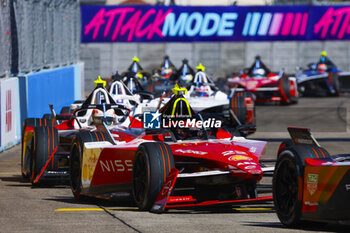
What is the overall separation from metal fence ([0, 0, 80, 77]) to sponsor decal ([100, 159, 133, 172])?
847cm

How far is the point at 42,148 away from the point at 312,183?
18.6 ft

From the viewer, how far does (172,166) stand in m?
→ 9.69

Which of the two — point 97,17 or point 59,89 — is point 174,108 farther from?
point 97,17

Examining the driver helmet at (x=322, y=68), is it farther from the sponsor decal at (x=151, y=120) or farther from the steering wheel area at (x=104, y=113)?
the sponsor decal at (x=151, y=120)

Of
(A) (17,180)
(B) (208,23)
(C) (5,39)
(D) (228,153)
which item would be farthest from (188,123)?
(B) (208,23)

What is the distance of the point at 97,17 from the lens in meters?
42.3

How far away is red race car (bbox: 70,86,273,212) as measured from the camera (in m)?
9.64

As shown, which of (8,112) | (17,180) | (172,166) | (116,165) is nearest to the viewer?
(172,166)

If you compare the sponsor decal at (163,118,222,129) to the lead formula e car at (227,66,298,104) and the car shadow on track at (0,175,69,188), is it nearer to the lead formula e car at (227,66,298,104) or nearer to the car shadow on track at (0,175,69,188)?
the car shadow on track at (0,175,69,188)

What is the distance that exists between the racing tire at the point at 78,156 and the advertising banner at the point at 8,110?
6.31 meters

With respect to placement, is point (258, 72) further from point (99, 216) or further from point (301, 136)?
point (99, 216)

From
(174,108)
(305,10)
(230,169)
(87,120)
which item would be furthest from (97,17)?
(230,169)

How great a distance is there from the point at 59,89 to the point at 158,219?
1747 centimetres

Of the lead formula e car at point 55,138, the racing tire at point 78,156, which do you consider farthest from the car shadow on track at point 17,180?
the racing tire at point 78,156
